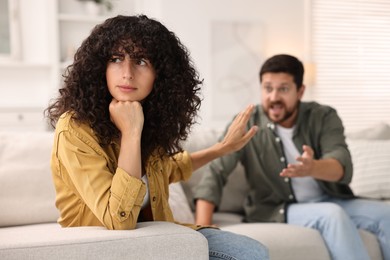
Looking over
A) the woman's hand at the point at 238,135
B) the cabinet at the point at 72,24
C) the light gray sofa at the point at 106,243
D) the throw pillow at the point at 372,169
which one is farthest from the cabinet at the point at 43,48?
the light gray sofa at the point at 106,243

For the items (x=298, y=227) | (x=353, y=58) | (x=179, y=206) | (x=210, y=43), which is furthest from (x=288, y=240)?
(x=353, y=58)

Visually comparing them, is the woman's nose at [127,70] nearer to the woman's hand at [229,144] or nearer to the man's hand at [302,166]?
A: the woman's hand at [229,144]

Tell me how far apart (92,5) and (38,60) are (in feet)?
2.51

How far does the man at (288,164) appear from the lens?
233cm

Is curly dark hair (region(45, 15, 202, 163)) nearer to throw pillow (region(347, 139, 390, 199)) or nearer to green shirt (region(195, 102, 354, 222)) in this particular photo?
green shirt (region(195, 102, 354, 222))

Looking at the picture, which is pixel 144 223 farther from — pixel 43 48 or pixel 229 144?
pixel 43 48

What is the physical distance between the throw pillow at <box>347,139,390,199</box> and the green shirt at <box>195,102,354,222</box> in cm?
27

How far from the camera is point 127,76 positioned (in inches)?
58.0

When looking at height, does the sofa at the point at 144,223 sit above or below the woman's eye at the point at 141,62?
below

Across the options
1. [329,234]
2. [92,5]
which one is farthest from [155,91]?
[92,5]

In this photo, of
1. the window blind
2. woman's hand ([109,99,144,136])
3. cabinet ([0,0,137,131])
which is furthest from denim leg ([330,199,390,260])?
the window blind

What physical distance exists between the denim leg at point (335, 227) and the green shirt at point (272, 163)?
0.13m

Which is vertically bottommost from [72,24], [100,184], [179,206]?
[179,206]

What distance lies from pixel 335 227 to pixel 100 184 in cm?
114
